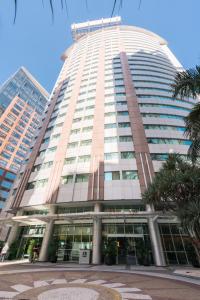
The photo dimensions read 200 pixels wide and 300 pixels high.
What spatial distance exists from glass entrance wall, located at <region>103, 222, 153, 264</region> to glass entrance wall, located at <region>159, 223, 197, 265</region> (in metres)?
2.10

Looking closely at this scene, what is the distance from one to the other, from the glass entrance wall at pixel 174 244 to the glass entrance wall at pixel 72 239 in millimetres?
Answer: 9266

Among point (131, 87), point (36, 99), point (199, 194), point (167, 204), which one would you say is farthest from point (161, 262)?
point (36, 99)

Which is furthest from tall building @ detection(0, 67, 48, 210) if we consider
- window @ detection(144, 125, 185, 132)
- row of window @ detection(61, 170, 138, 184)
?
window @ detection(144, 125, 185, 132)

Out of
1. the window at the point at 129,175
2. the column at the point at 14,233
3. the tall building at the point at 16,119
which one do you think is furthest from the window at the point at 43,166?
the tall building at the point at 16,119

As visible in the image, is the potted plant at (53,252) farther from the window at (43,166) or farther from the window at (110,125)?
the window at (110,125)

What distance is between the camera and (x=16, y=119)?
80875 mm

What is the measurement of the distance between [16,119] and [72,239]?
2886 inches

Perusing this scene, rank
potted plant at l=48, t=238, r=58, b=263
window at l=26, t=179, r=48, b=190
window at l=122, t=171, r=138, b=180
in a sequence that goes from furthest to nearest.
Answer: window at l=26, t=179, r=48, b=190, window at l=122, t=171, r=138, b=180, potted plant at l=48, t=238, r=58, b=263

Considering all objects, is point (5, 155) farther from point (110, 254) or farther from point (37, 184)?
point (110, 254)

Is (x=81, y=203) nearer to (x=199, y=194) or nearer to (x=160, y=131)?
(x=199, y=194)

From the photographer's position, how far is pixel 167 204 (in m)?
15.5

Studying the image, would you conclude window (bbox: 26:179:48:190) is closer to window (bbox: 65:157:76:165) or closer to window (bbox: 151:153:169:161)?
window (bbox: 65:157:76:165)

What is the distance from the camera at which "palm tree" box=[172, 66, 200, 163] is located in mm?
8898

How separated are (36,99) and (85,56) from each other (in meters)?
57.1
